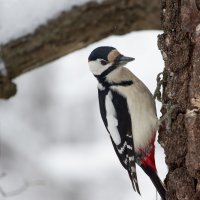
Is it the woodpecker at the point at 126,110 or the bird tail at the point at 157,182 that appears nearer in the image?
the bird tail at the point at 157,182

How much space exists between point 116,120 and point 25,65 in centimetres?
59

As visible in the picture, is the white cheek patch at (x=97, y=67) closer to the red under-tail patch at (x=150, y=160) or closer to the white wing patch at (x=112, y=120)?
the white wing patch at (x=112, y=120)

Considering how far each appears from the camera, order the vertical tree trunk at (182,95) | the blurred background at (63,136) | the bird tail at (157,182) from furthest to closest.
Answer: the blurred background at (63,136) < the bird tail at (157,182) < the vertical tree trunk at (182,95)

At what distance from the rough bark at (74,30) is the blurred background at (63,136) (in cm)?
331

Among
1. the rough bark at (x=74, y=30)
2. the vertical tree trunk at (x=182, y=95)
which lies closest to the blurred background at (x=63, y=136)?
the rough bark at (x=74, y=30)

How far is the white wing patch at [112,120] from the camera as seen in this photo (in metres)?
3.98

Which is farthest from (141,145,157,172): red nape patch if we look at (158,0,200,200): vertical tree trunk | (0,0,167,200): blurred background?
(0,0,167,200): blurred background

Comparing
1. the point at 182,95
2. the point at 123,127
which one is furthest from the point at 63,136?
the point at 182,95

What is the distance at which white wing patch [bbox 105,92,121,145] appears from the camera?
13.1 ft

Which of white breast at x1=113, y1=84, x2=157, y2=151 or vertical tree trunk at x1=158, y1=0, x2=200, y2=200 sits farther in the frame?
white breast at x1=113, y1=84, x2=157, y2=151

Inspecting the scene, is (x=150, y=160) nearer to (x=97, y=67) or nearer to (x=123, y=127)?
(x=123, y=127)

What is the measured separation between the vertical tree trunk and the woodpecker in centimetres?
44

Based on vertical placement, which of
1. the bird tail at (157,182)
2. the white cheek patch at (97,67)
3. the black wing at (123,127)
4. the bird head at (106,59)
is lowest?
the bird tail at (157,182)

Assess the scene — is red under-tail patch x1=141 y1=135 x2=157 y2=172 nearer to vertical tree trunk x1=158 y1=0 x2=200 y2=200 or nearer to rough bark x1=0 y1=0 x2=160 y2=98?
vertical tree trunk x1=158 y1=0 x2=200 y2=200
